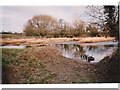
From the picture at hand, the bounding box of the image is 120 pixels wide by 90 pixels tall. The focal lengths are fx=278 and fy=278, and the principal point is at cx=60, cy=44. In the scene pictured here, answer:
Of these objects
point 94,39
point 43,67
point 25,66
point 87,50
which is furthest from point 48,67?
point 94,39

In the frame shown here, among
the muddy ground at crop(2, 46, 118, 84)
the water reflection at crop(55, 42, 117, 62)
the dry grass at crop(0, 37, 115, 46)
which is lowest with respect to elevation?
the muddy ground at crop(2, 46, 118, 84)

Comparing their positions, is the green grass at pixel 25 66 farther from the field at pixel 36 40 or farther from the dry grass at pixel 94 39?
the dry grass at pixel 94 39

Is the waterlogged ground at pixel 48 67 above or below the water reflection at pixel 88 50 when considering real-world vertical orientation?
below

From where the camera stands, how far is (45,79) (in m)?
4.11

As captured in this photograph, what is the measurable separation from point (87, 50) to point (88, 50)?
0.02m

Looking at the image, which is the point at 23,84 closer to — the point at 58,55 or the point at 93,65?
the point at 58,55

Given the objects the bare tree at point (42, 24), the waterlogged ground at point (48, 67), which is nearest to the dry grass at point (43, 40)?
the waterlogged ground at point (48, 67)

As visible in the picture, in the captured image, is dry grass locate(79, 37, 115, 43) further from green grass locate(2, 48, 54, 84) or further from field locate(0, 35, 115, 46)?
green grass locate(2, 48, 54, 84)

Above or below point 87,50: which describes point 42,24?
above

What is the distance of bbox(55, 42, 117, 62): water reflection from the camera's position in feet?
13.5

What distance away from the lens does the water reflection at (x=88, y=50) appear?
4113 mm

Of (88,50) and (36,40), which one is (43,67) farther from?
(88,50)

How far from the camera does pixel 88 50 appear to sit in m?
4.14

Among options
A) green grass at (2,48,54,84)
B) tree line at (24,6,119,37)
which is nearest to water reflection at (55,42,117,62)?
tree line at (24,6,119,37)
